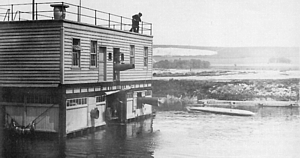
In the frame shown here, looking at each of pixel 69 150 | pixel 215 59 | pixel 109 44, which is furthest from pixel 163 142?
pixel 215 59

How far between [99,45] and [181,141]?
888 cm

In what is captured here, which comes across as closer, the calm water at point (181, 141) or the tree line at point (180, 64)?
the calm water at point (181, 141)

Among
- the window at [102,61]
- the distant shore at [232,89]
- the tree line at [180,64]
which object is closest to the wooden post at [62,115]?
the window at [102,61]

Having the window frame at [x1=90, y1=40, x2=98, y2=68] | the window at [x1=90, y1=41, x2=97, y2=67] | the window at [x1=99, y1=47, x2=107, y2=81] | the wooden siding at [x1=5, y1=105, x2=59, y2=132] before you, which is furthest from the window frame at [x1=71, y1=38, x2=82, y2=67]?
the window at [x1=99, y1=47, x2=107, y2=81]

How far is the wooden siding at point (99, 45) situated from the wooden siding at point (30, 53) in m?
0.68

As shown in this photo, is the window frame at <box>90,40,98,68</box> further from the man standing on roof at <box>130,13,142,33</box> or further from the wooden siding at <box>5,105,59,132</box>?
the man standing on roof at <box>130,13,142,33</box>

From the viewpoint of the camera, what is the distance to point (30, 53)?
2386cm

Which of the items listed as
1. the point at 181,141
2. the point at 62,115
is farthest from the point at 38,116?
the point at 181,141

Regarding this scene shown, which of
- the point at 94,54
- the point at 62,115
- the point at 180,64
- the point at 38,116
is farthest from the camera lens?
the point at 180,64

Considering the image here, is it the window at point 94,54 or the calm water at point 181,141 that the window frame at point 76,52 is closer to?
the window at point 94,54

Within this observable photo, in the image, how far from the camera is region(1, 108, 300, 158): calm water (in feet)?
66.6

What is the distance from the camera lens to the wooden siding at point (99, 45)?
23.9 metres

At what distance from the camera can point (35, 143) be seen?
22.6m

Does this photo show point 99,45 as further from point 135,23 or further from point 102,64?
point 135,23
